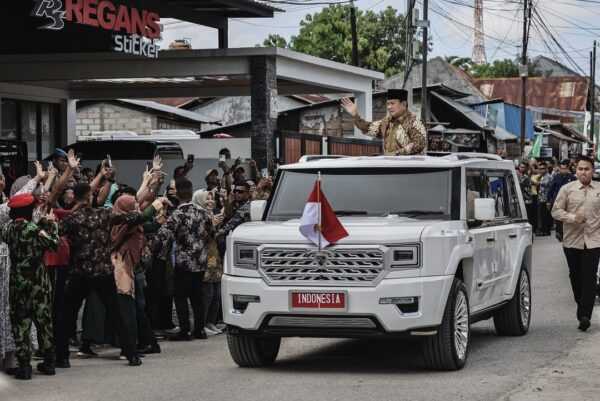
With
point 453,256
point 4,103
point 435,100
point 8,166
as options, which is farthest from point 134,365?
point 435,100

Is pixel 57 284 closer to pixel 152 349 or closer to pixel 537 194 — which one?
pixel 152 349

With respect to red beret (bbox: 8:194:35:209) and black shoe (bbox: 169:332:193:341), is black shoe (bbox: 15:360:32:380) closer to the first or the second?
red beret (bbox: 8:194:35:209)

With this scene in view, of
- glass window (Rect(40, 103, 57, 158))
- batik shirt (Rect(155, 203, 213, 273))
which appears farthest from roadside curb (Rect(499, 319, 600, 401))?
glass window (Rect(40, 103, 57, 158))

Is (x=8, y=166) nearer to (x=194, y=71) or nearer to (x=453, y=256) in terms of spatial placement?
(x=194, y=71)

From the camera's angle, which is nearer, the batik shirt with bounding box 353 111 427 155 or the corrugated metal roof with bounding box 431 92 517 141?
the batik shirt with bounding box 353 111 427 155

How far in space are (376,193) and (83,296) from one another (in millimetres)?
2958

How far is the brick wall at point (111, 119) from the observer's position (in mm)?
52188

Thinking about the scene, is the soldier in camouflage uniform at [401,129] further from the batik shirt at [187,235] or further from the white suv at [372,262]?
the batik shirt at [187,235]

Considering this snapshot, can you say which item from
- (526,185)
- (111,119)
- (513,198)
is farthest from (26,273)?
(111,119)

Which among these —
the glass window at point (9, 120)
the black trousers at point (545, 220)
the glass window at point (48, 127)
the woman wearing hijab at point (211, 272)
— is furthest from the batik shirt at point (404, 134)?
the black trousers at point (545, 220)

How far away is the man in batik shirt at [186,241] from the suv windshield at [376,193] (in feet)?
6.21

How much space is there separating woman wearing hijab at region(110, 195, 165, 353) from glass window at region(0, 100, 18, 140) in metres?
19.7

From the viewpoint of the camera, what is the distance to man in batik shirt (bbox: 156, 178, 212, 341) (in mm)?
13672

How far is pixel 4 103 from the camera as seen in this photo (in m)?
31.8
